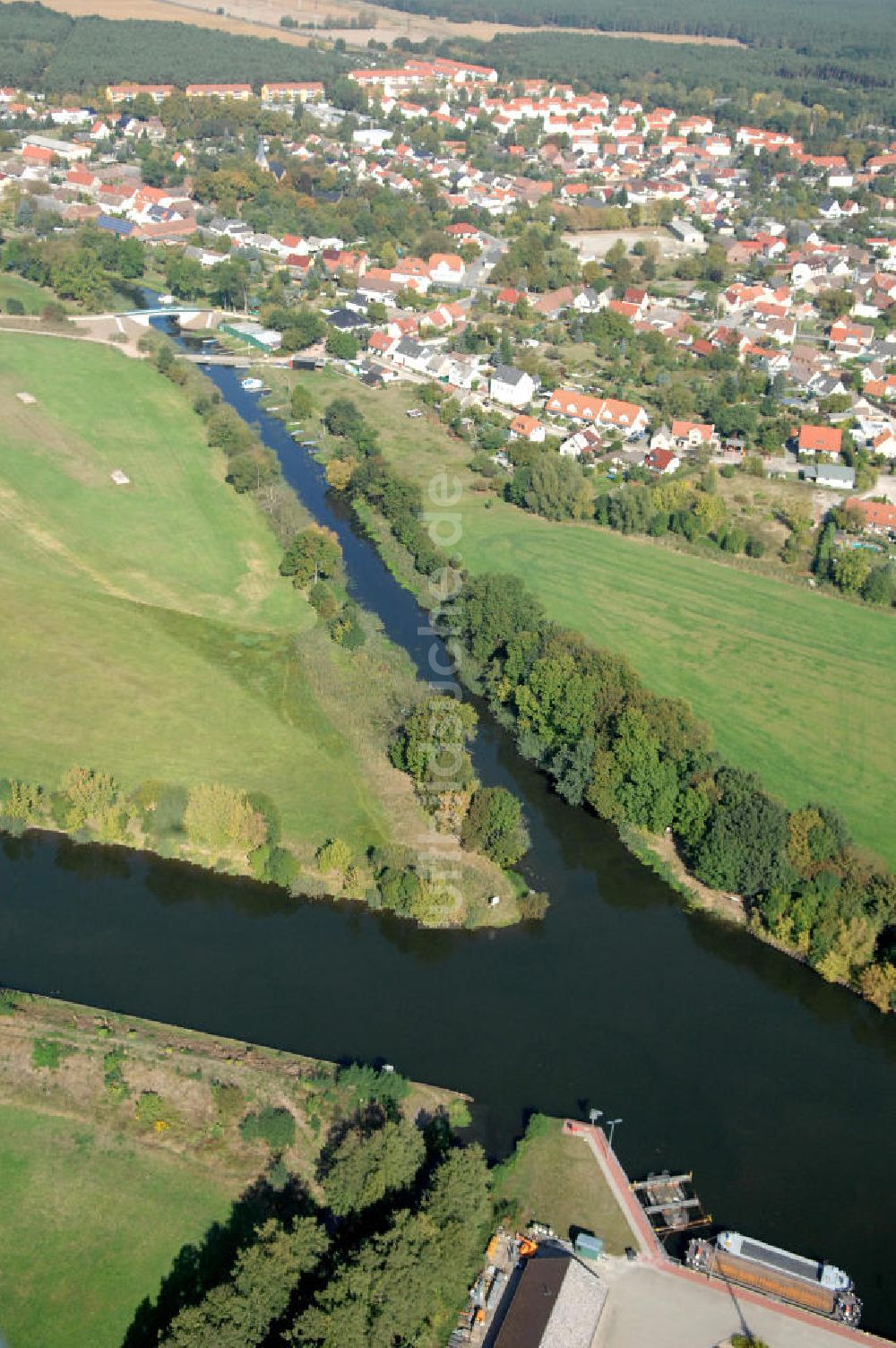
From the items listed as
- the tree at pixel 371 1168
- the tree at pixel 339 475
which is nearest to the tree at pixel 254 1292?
the tree at pixel 371 1168

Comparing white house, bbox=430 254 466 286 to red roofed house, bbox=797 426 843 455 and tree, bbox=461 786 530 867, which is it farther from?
tree, bbox=461 786 530 867

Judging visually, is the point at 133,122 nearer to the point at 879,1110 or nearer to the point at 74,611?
the point at 74,611

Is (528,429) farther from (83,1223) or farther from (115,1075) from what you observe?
(83,1223)

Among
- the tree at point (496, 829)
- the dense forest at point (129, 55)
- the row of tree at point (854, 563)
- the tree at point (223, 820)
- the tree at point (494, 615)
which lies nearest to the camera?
the tree at point (223, 820)

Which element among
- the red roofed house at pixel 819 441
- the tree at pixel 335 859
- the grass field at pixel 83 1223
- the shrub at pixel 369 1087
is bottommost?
the grass field at pixel 83 1223

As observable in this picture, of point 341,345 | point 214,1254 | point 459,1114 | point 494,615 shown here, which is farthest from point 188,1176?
point 341,345

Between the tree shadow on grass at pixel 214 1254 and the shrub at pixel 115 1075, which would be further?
the shrub at pixel 115 1075

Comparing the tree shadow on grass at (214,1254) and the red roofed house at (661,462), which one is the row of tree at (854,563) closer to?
the red roofed house at (661,462)
